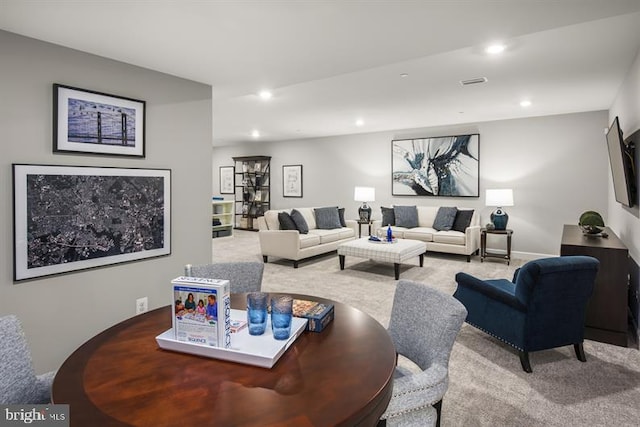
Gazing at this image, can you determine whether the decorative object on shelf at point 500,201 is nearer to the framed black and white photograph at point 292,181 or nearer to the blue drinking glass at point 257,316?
the framed black and white photograph at point 292,181

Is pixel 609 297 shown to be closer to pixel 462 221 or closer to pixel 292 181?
pixel 462 221

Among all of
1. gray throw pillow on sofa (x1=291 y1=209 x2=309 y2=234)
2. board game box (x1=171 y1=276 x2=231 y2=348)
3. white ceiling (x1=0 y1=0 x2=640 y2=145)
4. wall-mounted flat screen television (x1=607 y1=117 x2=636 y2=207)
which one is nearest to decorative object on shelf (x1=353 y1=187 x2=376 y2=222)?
gray throw pillow on sofa (x1=291 y1=209 x2=309 y2=234)

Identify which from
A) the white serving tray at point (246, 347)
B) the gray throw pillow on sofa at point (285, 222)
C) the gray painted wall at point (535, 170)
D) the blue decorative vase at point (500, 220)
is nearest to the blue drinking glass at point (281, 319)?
the white serving tray at point (246, 347)

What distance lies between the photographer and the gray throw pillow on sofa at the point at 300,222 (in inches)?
240

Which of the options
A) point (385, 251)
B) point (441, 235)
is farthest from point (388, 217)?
point (385, 251)

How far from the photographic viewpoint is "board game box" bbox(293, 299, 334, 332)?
1.42 meters

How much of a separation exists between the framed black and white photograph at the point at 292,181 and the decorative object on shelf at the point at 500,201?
15.2ft

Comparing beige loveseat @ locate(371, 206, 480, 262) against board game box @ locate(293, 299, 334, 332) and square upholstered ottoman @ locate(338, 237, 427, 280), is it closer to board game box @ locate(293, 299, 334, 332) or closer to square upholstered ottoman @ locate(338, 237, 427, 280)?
square upholstered ottoman @ locate(338, 237, 427, 280)

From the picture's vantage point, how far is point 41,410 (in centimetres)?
97

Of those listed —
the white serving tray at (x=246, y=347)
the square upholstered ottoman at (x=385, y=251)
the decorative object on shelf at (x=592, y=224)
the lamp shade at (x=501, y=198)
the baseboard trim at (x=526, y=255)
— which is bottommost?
the baseboard trim at (x=526, y=255)

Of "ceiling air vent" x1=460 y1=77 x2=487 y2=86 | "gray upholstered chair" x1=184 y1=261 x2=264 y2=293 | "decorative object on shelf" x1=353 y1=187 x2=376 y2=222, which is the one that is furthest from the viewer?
"decorative object on shelf" x1=353 y1=187 x2=376 y2=222

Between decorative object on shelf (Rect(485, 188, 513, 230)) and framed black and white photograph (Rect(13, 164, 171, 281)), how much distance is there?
4938 millimetres

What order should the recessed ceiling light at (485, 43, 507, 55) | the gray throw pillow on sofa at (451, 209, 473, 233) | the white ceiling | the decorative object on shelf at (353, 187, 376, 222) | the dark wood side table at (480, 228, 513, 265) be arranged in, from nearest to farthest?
the white ceiling
the recessed ceiling light at (485, 43, 507, 55)
the dark wood side table at (480, 228, 513, 265)
the gray throw pillow on sofa at (451, 209, 473, 233)
the decorative object on shelf at (353, 187, 376, 222)

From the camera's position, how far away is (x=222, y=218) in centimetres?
892
